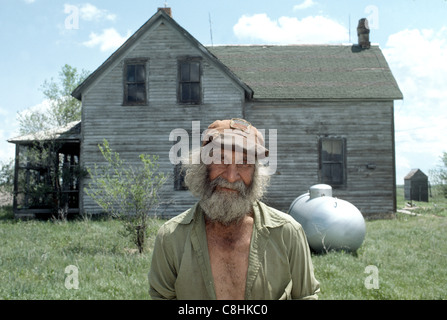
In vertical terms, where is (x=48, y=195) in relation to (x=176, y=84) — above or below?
below

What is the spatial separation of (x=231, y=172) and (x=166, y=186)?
13.1 m

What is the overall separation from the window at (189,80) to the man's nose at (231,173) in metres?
13.3

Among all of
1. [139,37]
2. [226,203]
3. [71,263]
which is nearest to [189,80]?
[139,37]

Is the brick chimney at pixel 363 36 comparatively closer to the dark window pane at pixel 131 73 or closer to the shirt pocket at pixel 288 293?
the dark window pane at pixel 131 73

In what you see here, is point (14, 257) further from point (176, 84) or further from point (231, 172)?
point (176, 84)

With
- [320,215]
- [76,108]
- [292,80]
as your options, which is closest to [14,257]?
[320,215]

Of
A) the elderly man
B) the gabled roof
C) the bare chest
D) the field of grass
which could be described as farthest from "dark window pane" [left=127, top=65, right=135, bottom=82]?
the bare chest

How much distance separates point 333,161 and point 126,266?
11.3 metres

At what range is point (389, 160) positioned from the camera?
16.5m

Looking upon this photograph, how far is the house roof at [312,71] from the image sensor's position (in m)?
16.5

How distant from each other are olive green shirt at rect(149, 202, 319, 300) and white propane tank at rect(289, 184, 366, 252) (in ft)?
19.9

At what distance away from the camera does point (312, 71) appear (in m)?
18.1

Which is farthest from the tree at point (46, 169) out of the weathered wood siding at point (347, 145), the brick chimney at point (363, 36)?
the brick chimney at point (363, 36)
